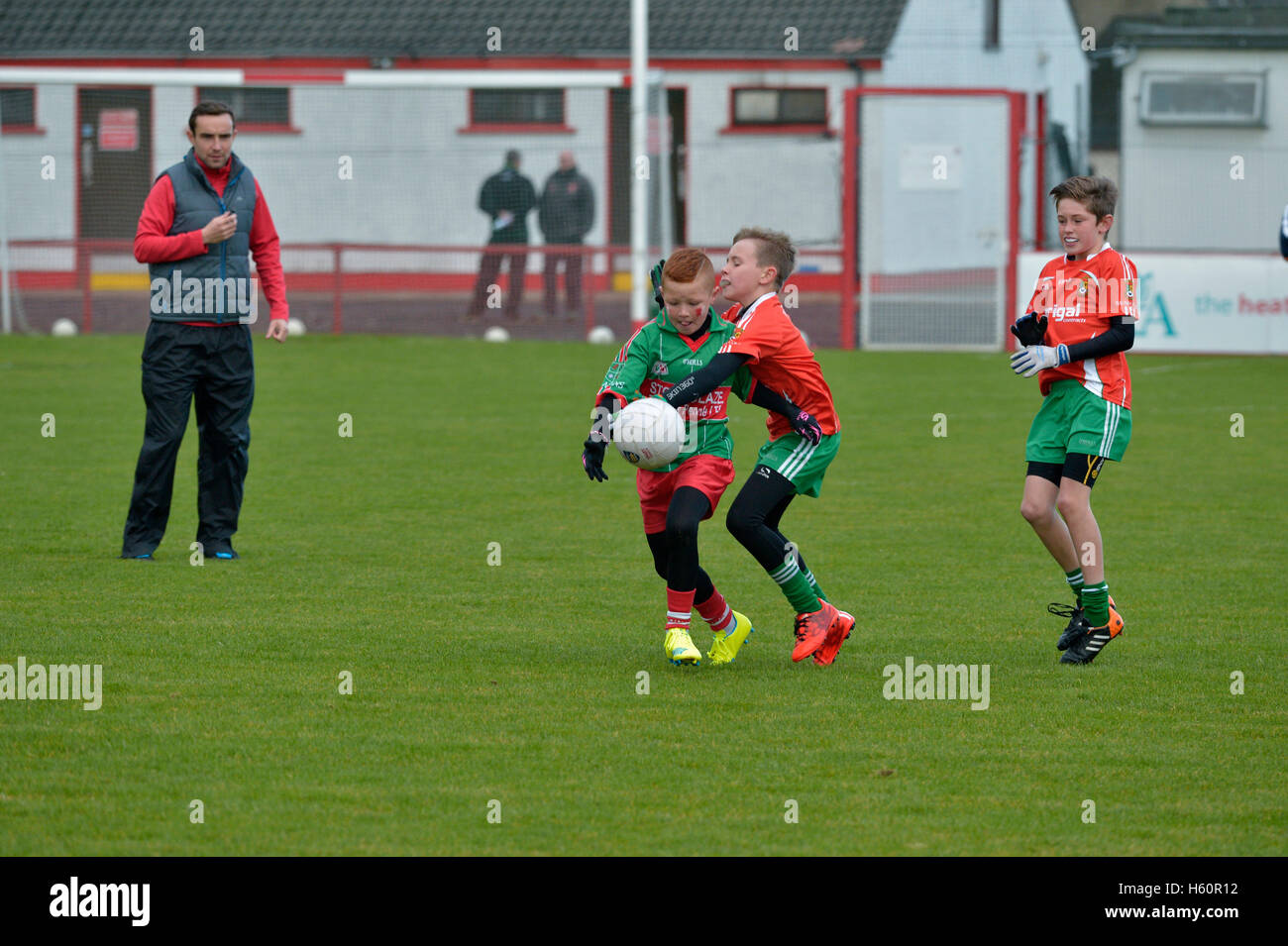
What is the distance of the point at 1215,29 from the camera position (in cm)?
2792

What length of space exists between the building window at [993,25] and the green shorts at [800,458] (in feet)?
82.0

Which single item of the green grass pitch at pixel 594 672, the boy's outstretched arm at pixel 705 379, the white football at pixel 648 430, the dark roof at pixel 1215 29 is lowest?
the green grass pitch at pixel 594 672

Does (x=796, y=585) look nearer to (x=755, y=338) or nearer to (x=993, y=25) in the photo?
(x=755, y=338)

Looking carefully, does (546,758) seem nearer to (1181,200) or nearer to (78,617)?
(78,617)

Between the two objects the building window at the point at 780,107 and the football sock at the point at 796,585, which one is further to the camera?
the building window at the point at 780,107

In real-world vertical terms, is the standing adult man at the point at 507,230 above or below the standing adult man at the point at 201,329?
above

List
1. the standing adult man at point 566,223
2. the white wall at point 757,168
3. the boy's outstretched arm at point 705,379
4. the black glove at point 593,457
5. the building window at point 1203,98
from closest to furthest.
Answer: the black glove at point 593,457 → the boy's outstretched arm at point 705,379 → the standing adult man at point 566,223 → the building window at point 1203,98 → the white wall at point 757,168

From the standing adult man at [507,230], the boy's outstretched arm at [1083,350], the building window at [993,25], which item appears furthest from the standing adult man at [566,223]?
the boy's outstretched arm at [1083,350]

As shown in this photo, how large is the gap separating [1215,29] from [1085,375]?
917 inches

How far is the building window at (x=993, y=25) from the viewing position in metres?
30.1

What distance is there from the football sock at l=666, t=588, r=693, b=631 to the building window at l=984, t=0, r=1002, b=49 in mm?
25454

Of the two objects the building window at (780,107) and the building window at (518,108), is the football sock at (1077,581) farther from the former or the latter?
the building window at (780,107)

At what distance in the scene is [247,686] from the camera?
6.19 m
